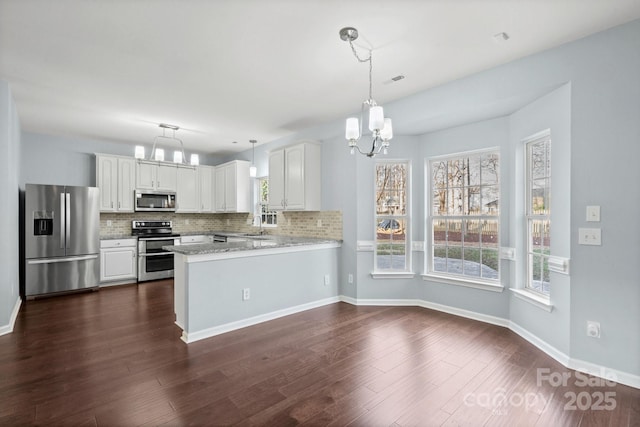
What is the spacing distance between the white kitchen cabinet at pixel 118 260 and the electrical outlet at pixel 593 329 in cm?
653

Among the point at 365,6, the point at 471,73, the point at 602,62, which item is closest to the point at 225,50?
the point at 365,6

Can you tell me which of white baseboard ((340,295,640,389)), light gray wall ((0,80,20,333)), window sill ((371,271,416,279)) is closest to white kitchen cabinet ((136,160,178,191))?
light gray wall ((0,80,20,333))

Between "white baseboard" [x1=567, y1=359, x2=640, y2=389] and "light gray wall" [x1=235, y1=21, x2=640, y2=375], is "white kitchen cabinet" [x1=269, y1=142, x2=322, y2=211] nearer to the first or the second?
"light gray wall" [x1=235, y1=21, x2=640, y2=375]

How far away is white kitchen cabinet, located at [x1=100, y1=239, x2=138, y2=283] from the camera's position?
5.53 meters

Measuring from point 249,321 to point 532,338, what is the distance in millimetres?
2950

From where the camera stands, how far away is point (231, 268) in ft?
11.4

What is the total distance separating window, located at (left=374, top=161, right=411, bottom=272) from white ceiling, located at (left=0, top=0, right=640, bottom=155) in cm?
102

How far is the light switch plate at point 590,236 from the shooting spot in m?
2.47

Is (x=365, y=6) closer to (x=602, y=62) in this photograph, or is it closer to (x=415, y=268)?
(x=602, y=62)

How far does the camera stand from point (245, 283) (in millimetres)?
3598

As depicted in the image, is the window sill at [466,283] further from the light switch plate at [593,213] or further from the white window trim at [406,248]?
the light switch plate at [593,213]

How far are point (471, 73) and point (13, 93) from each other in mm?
5053

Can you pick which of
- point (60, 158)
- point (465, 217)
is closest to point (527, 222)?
point (465, 217)

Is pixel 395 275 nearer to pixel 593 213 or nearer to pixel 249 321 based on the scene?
pixel 249 321
